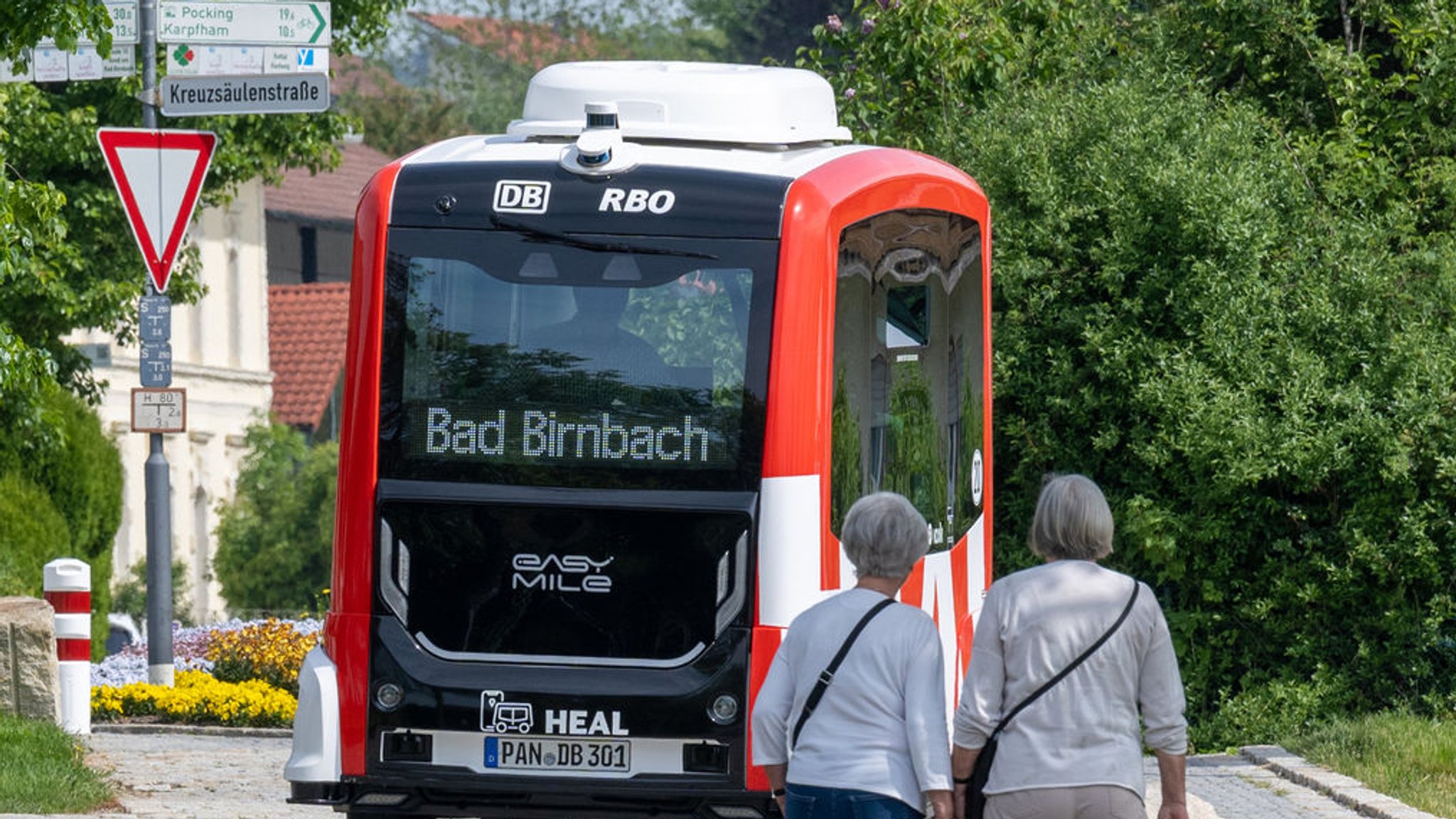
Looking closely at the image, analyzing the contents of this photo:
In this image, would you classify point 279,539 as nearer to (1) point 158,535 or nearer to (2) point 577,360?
(1) point 158,535

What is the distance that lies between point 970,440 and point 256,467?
2762cm

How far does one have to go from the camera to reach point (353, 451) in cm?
989

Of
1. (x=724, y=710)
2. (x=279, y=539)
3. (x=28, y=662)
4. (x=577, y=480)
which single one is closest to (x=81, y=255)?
(x=28, y=662)

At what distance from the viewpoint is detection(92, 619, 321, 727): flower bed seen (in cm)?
1698

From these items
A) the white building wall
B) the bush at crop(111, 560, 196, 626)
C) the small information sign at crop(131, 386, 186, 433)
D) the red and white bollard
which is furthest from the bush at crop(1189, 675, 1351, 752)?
the white building wall

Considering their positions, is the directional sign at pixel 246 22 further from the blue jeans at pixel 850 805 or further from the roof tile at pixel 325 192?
the roof tile at pixel 325 192

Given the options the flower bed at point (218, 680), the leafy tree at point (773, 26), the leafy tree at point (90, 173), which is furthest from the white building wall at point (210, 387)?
the flower bed at point (218, 680)

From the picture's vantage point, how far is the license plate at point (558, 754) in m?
9.61

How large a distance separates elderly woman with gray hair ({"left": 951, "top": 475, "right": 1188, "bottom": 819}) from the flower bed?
10134mm

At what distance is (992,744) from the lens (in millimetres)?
6598

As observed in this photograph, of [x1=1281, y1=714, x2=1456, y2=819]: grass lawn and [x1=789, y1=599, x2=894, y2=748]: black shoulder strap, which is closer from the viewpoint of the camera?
[x1=789, y1=599, x2=894, y2=748]: black shoulder strap

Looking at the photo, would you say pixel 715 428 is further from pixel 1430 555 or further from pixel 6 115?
pixel 6 115

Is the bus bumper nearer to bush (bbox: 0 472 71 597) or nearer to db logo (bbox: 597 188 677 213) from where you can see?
db logo (bbox: 597 188 677 213)

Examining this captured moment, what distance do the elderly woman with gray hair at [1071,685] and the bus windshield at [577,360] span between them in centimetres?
320
